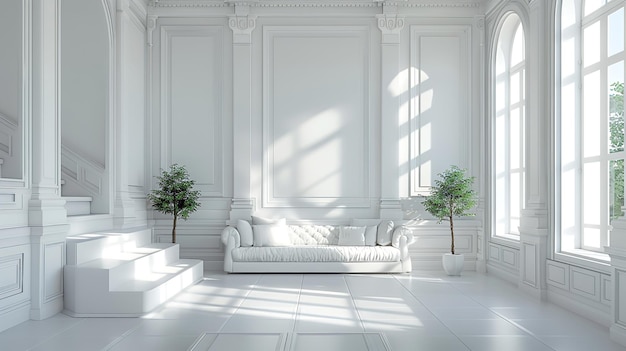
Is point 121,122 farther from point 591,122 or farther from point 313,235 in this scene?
point 591,122

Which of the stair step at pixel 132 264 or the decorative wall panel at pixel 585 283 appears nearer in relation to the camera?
the decorative wall panel at pixel 585 283

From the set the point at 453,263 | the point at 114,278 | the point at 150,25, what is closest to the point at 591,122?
the point at 453,263

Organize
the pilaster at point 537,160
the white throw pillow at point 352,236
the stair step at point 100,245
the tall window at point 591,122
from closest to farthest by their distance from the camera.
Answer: the tall window at point 591,122, the stair step at point 100,245, the pilaster at point 537,160, the white throw pillow at point 352,236

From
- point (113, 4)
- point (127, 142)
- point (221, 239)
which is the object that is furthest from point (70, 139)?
point (221, 239)

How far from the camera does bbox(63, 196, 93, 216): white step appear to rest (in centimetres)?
689

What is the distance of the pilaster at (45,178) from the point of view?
535 centimetres

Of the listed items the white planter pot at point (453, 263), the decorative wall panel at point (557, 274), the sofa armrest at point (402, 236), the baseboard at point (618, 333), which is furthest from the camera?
the sofa armrest at point (402, 236)

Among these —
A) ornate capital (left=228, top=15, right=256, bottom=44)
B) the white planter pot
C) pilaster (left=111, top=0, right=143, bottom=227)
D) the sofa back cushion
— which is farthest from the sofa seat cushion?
ornate capital (left=228, top=15, right=256, bottom=44)

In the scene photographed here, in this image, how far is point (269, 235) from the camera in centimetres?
859

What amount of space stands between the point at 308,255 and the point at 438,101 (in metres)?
3.31

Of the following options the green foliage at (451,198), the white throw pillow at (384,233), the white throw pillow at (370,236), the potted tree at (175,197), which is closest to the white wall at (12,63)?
the potted tree at (175,197)

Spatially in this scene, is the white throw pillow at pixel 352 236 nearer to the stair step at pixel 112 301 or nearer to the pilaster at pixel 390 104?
the pilaster at pixel 390 104

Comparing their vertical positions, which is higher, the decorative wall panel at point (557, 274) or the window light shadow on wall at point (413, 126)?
the window light shadow on wall at point (413, 126)

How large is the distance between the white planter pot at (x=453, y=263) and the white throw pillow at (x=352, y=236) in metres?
1.26
